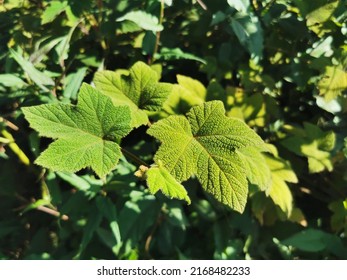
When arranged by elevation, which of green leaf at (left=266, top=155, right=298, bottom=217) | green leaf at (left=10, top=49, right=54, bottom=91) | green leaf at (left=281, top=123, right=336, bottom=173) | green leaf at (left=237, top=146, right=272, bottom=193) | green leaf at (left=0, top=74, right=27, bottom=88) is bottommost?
green leaf at (left=266, top=155, right=298, bottom=217)

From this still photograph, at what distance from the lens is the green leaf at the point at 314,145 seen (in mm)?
1011

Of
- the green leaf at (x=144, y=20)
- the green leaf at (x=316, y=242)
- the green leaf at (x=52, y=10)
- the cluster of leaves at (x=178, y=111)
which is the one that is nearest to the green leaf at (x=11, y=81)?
the cluster of leaves at (x=178, y=111)

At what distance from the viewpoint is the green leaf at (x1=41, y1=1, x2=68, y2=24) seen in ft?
3.02

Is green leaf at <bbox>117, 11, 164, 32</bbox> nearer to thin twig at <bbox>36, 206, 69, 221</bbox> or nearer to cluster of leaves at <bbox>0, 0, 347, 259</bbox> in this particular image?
cluster of leaves at <bbox>0, 0, 347, 259</bbox>

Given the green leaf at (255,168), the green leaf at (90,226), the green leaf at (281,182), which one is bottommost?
the green leaf at (90,226)

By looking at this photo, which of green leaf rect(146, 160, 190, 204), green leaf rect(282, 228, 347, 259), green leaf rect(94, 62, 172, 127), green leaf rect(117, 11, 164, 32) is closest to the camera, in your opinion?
green leaf rect(146, 160, 190, 204)

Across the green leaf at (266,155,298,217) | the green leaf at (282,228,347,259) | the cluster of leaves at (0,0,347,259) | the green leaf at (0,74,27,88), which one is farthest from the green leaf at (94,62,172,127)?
the green leaf at (282,228,347,259)

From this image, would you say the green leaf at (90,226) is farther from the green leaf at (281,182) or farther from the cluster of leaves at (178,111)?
the green leaf at (281,182)

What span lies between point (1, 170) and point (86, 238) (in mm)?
300

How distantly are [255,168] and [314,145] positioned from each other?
25 centimetres

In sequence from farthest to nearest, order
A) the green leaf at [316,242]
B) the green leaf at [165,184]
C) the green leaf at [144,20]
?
the green leaf at [316,242] < the green leaf at [144,20] < the green leaf at [165,184]

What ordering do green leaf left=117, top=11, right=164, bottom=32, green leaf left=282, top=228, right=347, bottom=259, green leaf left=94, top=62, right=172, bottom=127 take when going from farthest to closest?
green leaf left=282, top=228, right=347, bottom=259 < green leaf left=117, top=11, right=164, bottom=32 < green leaf left=94, top=62, right=172, bottom=127

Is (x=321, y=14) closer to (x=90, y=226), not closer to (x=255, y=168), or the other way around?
(x=255, y=168)

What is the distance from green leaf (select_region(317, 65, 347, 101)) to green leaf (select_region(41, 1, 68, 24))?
0.61m
